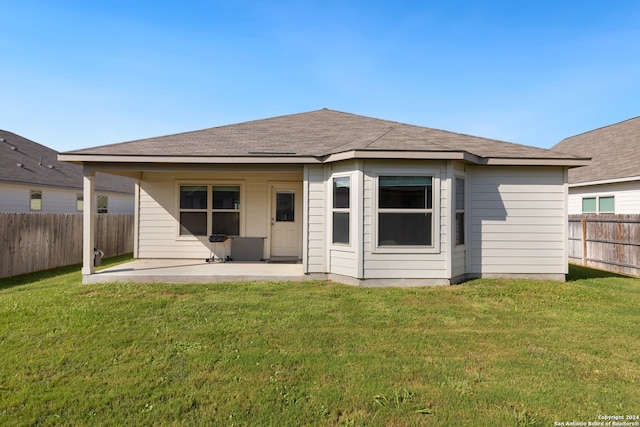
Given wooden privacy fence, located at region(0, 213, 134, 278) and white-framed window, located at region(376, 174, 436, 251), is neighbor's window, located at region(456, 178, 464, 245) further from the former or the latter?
wooden privacy fence, located at region(0, 213, 134, 278)

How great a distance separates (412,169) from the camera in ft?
21.9

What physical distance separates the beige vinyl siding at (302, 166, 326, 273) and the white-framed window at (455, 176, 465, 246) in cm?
289

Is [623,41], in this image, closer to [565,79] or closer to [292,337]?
[565,79]

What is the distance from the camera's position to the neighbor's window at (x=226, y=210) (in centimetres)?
941

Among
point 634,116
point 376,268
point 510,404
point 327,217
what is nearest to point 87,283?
point 327,217

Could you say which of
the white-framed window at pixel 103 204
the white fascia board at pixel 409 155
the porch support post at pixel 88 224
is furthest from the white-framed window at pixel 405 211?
the white-framed window at pixel 103 204

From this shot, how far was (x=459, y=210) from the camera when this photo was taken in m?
7.09

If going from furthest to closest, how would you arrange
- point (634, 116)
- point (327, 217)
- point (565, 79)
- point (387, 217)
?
point (634, 116), point (565, 79), point (327, 217), point (387, 217)

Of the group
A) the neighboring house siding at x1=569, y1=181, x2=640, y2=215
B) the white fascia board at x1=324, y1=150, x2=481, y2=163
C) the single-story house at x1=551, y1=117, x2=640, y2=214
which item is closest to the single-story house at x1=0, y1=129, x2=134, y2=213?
the white fascia board at x1=324, y1=150, x2=481, y2=163

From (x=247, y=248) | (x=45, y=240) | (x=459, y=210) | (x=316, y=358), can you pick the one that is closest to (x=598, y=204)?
(x=459, y=210)

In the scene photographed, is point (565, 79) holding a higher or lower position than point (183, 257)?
higher

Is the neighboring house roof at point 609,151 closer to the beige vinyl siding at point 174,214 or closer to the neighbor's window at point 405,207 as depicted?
the neighbor's window at point 405,207

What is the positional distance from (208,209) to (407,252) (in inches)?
228

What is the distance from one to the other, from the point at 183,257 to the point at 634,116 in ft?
67.4
